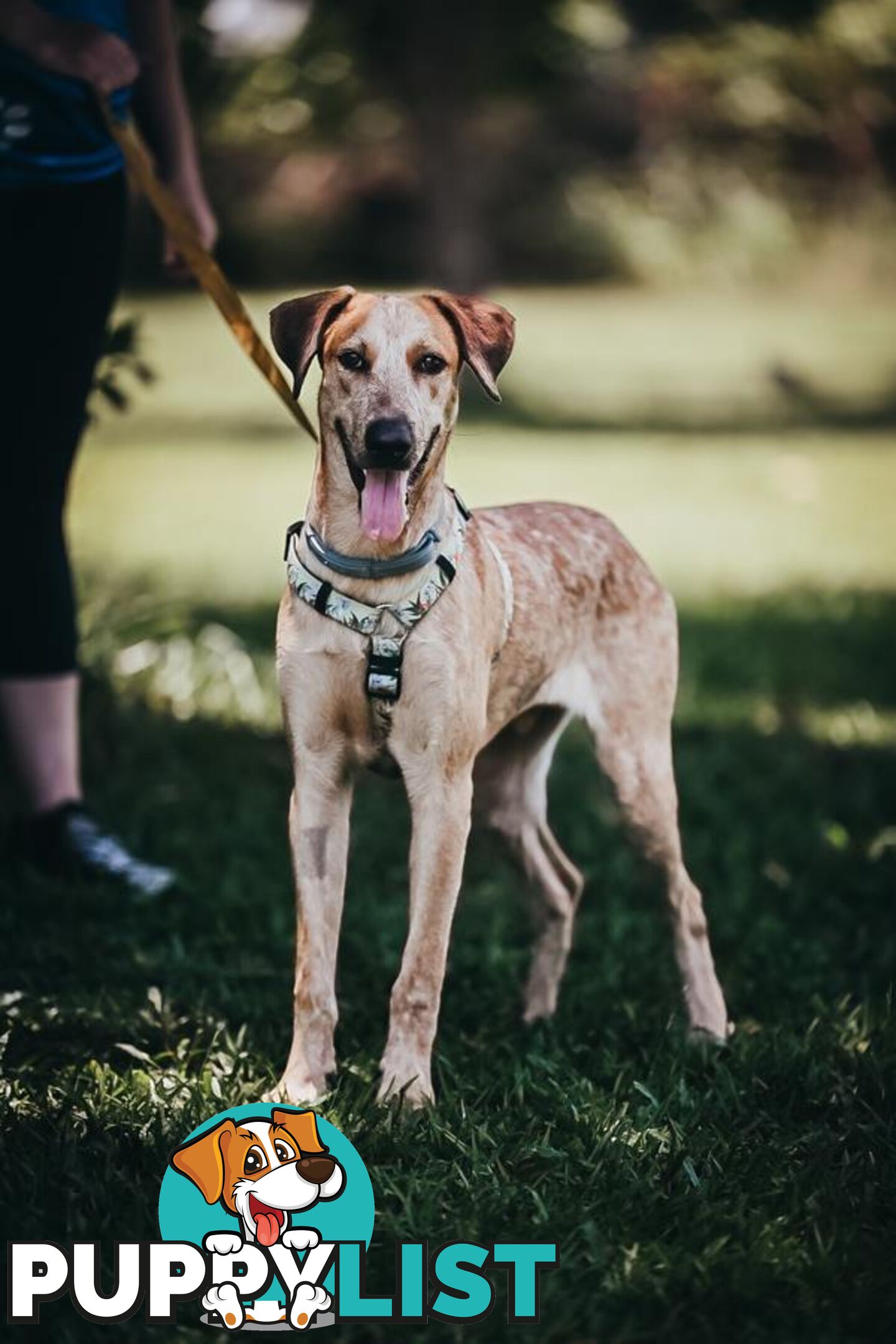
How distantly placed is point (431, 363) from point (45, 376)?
4.77 ft

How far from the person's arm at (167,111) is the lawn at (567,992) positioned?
67.6 inches

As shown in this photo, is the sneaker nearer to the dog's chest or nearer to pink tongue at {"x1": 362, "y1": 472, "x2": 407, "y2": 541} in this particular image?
the dog's chest

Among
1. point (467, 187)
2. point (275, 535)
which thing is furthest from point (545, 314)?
point (275, 535)

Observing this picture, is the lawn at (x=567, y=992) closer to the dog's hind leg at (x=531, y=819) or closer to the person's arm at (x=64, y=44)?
the dog's hind leg at (x=531, y=819)

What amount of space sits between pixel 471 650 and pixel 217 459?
37.1ft

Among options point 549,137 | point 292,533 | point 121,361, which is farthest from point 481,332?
point 549,137

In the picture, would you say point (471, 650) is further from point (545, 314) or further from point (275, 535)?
point (545, 314)

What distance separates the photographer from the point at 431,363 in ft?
9.52

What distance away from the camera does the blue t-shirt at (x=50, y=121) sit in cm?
373

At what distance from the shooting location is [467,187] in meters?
20.6

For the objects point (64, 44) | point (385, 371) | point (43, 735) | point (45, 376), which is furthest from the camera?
point (43, 735)

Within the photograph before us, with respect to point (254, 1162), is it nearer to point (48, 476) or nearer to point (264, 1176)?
point (264, 1176)

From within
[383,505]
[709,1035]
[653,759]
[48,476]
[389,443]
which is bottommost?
[709,1035]

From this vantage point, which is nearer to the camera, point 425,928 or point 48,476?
point 425,928
